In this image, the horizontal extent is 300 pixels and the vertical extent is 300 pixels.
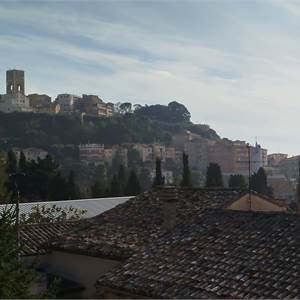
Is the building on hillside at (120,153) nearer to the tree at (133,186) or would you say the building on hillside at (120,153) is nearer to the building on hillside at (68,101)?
the building on hillside at (68,101)

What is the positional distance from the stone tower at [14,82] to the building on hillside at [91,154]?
154ft

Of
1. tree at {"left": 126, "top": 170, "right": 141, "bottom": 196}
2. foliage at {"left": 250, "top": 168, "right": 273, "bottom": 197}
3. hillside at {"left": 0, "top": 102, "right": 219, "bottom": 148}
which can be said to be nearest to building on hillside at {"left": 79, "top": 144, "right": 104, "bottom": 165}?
hillside at {"left": 0, "top": 102, "right": 219, "bottom": 148}

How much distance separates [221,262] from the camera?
466 inches

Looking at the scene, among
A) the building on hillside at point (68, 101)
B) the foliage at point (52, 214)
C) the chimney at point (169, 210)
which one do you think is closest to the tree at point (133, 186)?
the foliage at point (52, 214)

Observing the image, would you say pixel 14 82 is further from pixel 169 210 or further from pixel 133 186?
pixel 169 210

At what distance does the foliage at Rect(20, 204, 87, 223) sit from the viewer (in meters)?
26.7

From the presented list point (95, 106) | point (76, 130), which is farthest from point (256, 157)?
point (95, 106)

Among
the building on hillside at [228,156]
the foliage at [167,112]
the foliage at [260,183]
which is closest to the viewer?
the foliage at [260,183]

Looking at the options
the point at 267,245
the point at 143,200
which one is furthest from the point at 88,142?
the point at 267,245

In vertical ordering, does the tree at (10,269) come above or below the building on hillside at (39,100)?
below

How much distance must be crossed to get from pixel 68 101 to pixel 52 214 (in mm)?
154101

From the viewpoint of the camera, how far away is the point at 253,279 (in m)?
10.7

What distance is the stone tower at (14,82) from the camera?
16112 cm

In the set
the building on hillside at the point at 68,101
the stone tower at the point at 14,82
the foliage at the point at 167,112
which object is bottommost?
the foliage at the point at 167,112
